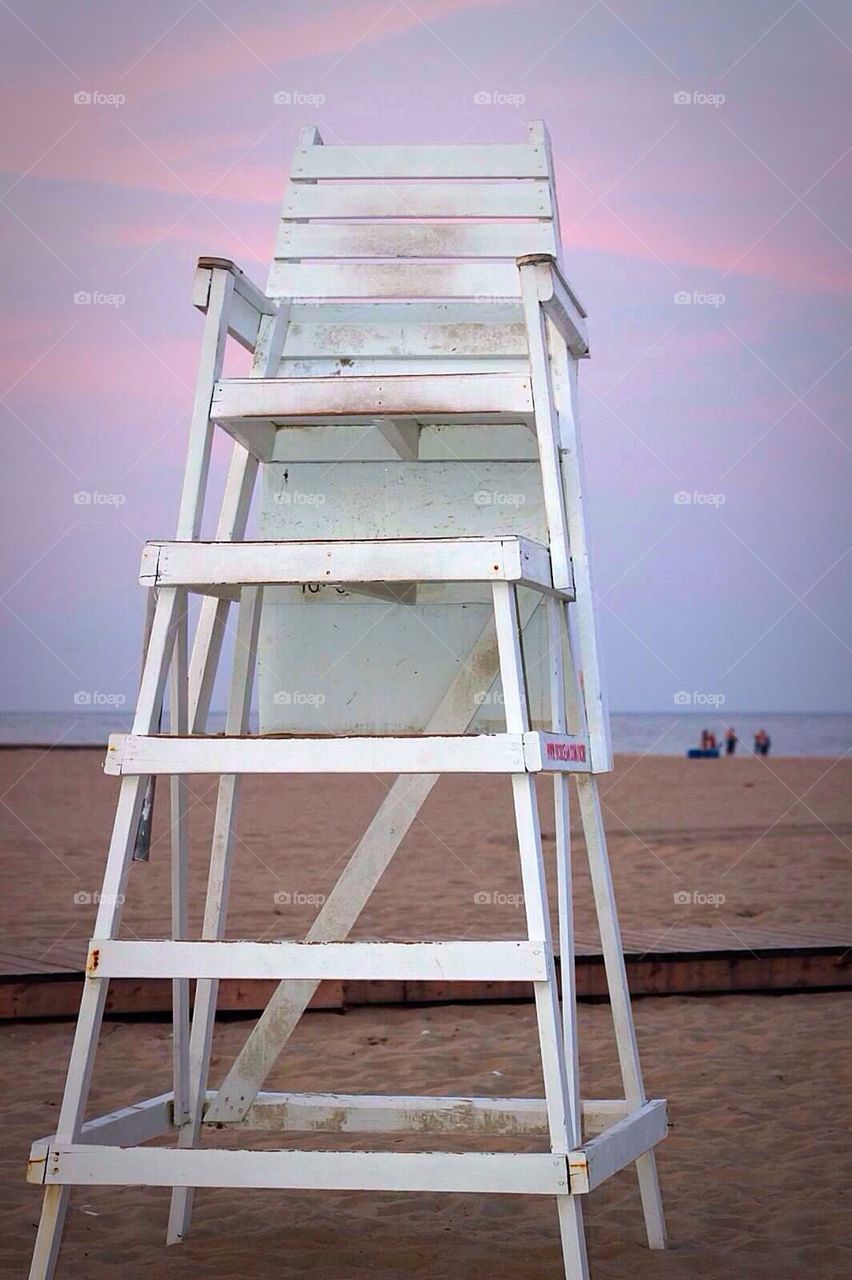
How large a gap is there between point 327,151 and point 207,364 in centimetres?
110

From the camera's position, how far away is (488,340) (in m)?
3.72

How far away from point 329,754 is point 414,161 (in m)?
1.95

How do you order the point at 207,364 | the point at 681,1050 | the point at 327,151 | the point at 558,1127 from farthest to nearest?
the point at 681,1050
the point at 327,151
the point at 207,364
the point at 558,1127

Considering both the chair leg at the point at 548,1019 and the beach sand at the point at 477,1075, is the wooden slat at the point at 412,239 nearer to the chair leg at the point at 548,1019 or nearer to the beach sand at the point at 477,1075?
the chair leg at the point at 548,1019

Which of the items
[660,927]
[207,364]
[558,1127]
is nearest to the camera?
[558,1127]

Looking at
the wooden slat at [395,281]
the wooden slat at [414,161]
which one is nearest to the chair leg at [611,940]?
the wooden slat at [395,281]

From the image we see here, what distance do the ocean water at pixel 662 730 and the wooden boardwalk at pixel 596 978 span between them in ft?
90.0

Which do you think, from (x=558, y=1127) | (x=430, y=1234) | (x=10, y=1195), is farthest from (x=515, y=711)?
(x=10, y=1195)

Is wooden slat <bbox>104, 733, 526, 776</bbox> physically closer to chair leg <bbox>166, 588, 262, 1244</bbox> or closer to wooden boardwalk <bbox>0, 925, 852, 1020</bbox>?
chair leg <bbox>166, 588, 262, 1244</bbox>

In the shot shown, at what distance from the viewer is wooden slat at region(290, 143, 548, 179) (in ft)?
12.7

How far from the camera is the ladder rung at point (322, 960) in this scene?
2590 millimetres

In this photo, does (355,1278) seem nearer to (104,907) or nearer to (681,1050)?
(104,907)

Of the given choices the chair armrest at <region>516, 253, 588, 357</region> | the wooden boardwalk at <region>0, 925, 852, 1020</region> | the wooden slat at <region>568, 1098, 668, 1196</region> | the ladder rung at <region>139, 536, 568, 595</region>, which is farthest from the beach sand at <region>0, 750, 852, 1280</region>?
the chair armrest at <region>516, 253, 588, 357</region>

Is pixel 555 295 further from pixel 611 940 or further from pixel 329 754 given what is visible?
pixel 611 940
